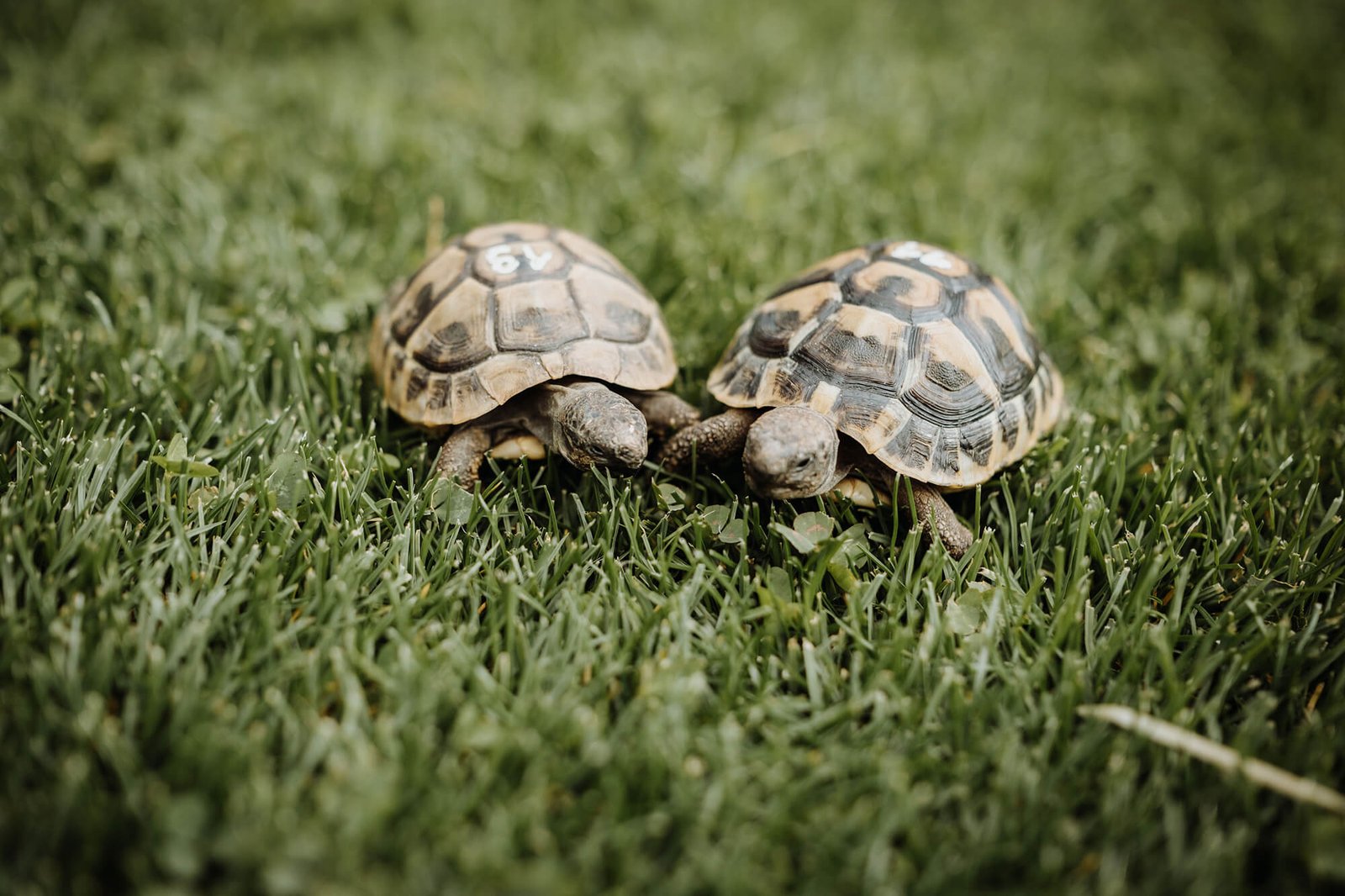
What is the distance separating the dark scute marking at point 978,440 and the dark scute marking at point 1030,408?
0.62 ft

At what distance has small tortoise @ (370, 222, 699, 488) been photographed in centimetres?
253

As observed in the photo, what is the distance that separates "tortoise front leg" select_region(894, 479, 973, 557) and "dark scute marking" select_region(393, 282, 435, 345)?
158cm

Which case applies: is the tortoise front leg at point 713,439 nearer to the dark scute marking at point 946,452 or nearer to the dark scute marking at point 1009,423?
the dark scute marking at point 946,452

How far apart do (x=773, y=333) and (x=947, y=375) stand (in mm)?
527

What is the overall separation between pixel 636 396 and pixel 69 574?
1575 millimetres

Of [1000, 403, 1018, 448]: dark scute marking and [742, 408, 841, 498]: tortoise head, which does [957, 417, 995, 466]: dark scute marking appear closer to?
[1000, 403, 1018, 448]: dark scute marking

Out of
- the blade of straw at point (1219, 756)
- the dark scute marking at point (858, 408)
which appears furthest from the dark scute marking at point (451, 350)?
the blade of straw at point (1219, 756)

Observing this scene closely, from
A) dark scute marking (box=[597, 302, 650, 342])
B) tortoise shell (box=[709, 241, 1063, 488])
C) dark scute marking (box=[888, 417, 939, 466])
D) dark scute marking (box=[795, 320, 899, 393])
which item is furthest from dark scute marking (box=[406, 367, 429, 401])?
dark scute marking (box=[888, 417, 939, 466])

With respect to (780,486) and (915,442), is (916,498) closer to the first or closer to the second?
(915,442)

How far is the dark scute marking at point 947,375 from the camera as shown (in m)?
2.46

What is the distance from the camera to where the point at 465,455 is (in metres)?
2.57

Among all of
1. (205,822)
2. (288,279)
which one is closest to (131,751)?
(205,822)

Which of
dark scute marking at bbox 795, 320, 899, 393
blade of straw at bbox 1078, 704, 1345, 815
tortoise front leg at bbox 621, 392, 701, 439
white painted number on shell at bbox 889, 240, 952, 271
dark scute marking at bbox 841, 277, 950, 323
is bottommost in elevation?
blade of straw at bbox 1078, 704, 1345, 815

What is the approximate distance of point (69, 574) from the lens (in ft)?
6.72
